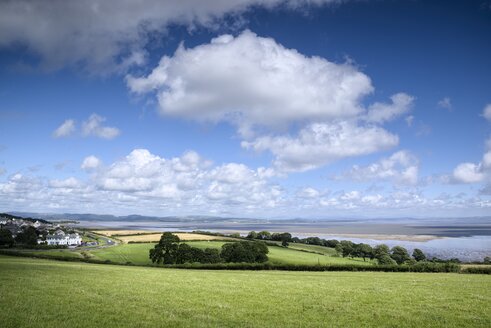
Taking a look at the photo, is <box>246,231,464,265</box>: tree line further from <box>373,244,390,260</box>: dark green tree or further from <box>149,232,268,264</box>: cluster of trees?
<box>149,232,268,264</box>: cluster of trees

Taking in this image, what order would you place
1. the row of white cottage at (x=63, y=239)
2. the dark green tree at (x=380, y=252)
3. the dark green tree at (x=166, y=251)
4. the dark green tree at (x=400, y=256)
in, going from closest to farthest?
the dark green tree at (x=166, y=251) → the dark green tree at (x=400, y=256) → the dark green tree at (x=380, y=252) → the row of white cottage at (x=63, y=239)

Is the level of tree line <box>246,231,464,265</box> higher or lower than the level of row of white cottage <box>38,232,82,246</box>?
higher

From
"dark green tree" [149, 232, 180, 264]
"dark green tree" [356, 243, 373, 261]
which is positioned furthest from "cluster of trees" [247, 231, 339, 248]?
"dark green tree" [149, 232, 180, 264]

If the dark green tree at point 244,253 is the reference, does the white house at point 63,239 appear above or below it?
below

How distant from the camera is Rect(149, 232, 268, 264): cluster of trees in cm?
8819

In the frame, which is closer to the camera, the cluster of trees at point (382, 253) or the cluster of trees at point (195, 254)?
the cluster of trees at point (195, 254)

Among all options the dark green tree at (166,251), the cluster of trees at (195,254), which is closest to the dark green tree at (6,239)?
the cluster of trees at (195,254)

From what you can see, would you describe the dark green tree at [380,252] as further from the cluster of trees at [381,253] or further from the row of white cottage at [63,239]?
the row of white cottage at [63,239]

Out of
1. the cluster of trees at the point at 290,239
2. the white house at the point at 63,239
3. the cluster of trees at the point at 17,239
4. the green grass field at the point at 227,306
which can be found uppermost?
the green grass field at the point at 227,306

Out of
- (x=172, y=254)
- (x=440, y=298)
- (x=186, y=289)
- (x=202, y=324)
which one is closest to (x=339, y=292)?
(x=440, y=298)

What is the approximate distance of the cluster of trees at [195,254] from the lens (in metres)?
88.2

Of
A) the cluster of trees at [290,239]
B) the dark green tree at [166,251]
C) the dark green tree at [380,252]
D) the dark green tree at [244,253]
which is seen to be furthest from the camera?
the cluster of trees at [290,239]

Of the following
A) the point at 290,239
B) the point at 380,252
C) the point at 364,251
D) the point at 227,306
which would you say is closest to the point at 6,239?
the point at 290,239

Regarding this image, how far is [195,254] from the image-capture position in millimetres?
88625
